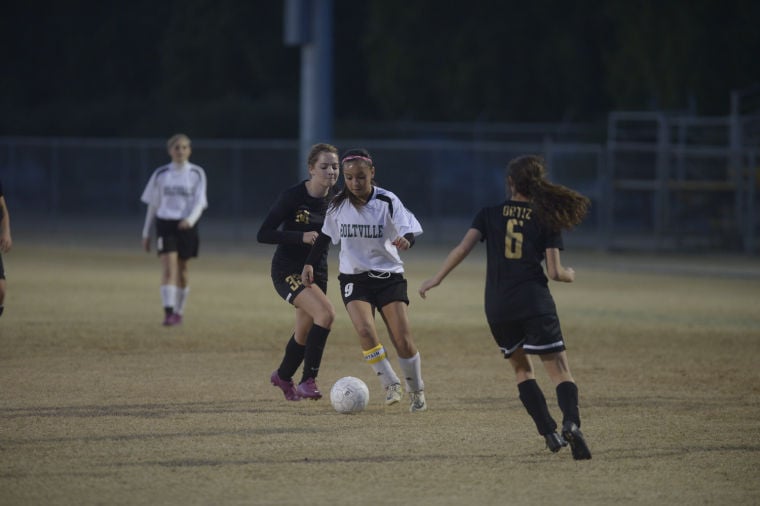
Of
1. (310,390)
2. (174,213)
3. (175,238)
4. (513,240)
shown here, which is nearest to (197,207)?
(174,213)

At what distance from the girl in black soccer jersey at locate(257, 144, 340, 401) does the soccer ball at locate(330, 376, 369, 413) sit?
42 cm

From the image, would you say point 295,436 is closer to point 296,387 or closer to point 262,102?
point 296,387

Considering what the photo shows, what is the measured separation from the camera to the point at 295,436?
8.29 metres

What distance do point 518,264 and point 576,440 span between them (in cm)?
110

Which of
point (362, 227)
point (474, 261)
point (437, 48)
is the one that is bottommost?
point (474, 261)

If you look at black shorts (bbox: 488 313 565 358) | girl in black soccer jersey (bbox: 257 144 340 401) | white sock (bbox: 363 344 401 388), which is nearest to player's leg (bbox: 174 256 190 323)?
girl in black soccer jersey (bbox: 257 144 340 401)

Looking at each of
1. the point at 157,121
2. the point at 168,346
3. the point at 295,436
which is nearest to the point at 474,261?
the point at 168,346

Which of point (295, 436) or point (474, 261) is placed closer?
point (295, 436)

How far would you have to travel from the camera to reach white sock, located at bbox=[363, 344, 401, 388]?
9164 millimetres

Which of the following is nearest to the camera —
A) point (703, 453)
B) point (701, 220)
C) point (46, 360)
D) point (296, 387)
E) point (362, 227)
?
point (703, 453)

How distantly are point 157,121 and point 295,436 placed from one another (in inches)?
1598

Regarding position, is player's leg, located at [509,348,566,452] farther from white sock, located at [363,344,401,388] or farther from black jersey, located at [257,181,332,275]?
black jersey, located at [257,181,332,275]

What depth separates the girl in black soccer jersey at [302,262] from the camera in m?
9.45

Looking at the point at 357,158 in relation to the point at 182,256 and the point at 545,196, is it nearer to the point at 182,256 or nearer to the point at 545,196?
the point at 545,196
